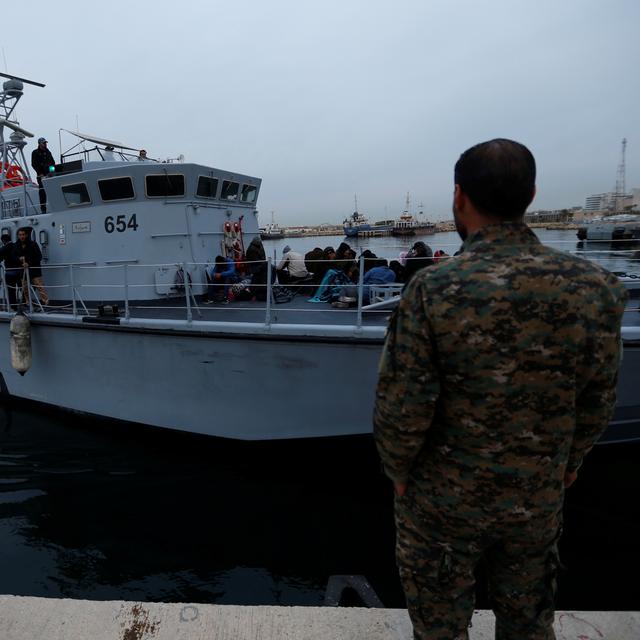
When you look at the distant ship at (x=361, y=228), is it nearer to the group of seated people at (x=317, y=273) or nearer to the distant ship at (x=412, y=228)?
the distant ship at (x=412, y=228)

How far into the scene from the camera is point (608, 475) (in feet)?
19.3

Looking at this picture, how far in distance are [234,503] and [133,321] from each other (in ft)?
8.41

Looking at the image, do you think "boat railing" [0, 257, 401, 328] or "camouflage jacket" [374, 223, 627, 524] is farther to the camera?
"boat railing" [0, 257, 401, 328]

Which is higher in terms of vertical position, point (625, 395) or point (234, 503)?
point (625, 395)

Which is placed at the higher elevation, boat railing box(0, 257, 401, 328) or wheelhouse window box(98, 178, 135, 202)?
wheelhouse window box(98, 178, 135, 202)

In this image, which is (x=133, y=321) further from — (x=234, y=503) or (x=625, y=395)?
(x=625, y=395)

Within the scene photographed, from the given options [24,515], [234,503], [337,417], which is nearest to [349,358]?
[337,417]

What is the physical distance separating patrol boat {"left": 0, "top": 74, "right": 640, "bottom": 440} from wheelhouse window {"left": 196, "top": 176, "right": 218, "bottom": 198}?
0.03 metres

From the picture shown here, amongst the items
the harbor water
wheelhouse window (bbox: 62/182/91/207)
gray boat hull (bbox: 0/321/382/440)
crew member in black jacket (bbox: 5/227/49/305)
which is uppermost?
wheelhouse window (bbox: 62/182/91/207)

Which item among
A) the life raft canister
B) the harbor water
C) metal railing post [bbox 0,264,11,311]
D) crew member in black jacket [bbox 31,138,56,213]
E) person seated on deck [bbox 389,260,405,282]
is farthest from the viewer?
the life raft canister

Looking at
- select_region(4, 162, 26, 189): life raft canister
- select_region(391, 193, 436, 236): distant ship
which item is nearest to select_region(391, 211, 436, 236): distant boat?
select_region(391, 193, 436, 236): distant ship

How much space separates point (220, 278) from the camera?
7551 millimetres

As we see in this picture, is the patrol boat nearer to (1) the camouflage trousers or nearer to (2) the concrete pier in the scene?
(2) the concrete pier

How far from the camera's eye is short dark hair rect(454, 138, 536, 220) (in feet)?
4.45
